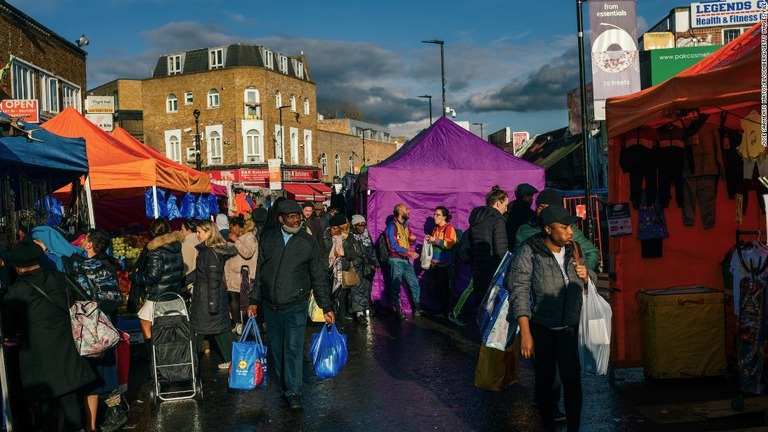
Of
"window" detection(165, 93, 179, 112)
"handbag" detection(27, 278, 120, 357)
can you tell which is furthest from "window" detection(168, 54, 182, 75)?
"handbag" detection(27, 278, 120, 357)

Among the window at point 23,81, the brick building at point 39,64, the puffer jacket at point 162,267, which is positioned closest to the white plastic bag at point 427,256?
the puffer jacket at point 162,267

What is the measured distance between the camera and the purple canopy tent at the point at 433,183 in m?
13.0

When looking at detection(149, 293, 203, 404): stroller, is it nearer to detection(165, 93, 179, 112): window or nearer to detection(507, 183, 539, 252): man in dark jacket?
detection(507, 183, 539, 252): man in dark jacket

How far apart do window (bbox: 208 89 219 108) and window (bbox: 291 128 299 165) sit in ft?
21.7

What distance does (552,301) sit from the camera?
5.20m

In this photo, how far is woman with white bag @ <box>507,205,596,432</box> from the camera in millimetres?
5156

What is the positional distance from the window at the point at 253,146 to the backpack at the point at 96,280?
4945cm

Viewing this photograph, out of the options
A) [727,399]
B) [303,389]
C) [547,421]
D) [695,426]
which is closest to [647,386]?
[727,399]

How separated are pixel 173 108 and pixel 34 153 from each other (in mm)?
52518

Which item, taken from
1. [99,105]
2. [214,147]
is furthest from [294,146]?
[99,105]

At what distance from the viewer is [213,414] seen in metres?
6.70

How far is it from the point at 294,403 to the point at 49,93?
21.8 m

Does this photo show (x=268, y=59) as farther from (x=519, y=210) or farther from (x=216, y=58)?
(x=519, y=210)

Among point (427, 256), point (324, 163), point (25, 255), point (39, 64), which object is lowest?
point (427, 256)
